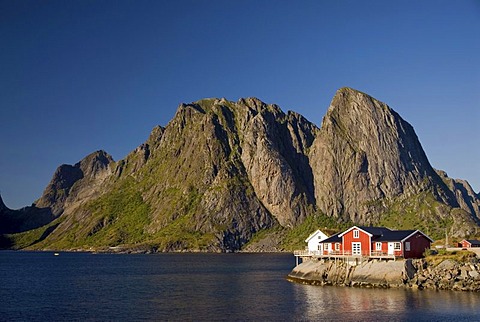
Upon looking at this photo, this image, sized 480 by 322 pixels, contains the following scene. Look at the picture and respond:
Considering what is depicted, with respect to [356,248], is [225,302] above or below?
below

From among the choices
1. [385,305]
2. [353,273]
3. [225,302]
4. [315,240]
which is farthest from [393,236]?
[225,302]

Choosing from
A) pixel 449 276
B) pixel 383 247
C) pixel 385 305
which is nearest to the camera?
pixel 385 305

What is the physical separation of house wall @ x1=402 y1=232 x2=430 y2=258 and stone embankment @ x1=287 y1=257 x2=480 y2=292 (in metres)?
4.02

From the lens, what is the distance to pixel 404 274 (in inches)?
3629

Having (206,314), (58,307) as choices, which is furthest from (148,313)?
(58,307)

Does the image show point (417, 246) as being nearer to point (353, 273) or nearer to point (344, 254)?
point (353, 273)

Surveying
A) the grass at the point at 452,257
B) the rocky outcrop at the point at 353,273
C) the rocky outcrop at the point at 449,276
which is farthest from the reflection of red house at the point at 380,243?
the rocky outcrop at the point at 449,276

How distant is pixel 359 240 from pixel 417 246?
1091 centimetres

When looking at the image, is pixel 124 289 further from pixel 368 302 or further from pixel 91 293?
pixel 368 302

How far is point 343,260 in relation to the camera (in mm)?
103062

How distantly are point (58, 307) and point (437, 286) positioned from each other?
61.9m

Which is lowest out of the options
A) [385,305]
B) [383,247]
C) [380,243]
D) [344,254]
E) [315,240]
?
[385,305]

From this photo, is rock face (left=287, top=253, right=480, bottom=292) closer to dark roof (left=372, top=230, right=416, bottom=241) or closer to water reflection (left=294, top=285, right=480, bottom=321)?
water reflection (left=294, top=285, right=480, bottom=321)

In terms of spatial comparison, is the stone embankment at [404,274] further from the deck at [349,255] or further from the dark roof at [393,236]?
the dark roof at [393,236]
